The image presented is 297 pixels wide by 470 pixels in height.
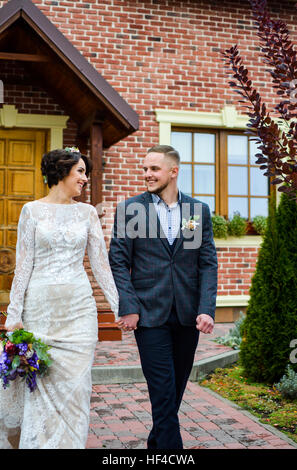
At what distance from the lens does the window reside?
9.89 meters

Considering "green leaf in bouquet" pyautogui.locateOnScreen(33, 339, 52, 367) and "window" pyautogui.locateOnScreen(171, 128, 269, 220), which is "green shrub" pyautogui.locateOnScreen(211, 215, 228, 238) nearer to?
"window" pyautogui.locateOnScreen(171, 128, 269, 220)

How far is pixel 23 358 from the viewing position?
3.26m

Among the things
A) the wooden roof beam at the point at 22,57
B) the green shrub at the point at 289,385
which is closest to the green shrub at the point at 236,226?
the wooden roof beam at the point at 22,57

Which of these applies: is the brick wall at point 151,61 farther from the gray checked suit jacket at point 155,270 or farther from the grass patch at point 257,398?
the gray checked suit jacket at point 155,270

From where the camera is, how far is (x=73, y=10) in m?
9.34

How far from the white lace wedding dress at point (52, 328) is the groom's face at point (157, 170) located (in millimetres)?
560

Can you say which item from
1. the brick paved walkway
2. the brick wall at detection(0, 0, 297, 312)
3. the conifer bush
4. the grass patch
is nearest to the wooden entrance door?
the brick wall at detection(0, 0, 297, 312)

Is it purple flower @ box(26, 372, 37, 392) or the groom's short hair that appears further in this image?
the groom's short hair

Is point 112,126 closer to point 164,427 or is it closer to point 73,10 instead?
point 73,10

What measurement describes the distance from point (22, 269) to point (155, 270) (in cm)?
80

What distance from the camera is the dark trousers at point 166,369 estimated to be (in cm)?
328

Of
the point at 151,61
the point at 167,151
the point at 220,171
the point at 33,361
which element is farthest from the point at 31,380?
the point at 151,61

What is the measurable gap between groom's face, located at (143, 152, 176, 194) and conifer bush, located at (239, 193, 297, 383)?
217 centimetres

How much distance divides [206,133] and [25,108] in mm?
3120
